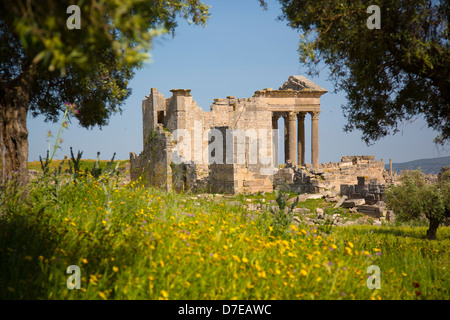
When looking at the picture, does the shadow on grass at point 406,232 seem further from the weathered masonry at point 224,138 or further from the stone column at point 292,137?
the stone column at point 292,137

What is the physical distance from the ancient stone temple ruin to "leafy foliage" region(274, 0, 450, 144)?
10.9 m

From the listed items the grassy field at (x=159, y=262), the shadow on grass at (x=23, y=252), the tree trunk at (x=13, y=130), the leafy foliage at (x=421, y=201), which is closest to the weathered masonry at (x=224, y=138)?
the leafy foliage at (x=421, y=201)

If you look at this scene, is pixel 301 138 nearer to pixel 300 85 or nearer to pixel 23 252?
pixel 300 85

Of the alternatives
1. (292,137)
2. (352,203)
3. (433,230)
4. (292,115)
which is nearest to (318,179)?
(352,203)

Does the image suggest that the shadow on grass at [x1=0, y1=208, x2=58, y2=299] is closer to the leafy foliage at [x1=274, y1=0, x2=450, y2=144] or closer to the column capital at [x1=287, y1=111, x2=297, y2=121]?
the leafy foliage at [x1=274, y1=0, x2=450, y2=144]

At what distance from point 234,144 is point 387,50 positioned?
55.0 ft

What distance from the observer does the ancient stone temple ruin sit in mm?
22266

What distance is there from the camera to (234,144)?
25.6 metres

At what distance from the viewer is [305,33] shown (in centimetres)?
918

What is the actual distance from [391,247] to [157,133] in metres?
18.4

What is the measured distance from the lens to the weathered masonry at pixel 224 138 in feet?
72.7

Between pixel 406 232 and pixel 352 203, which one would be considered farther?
pixel 352 203

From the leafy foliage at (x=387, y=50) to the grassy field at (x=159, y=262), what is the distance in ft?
13.5
